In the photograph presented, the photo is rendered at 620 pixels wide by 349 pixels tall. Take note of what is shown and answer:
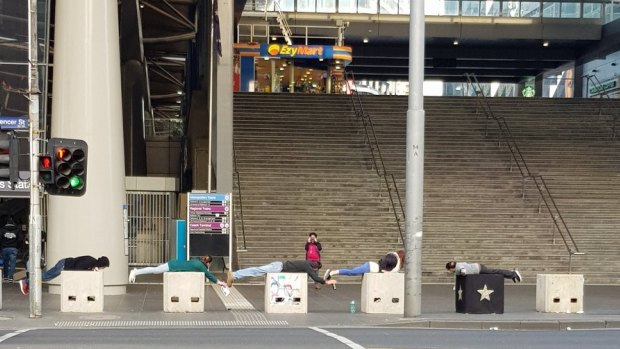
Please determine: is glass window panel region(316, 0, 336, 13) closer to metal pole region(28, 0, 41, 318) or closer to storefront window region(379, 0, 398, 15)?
storefront window region(379, 0, 398, 15)

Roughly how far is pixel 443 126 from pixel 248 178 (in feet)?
29.7

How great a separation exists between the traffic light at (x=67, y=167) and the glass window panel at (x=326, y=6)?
36.2 meters

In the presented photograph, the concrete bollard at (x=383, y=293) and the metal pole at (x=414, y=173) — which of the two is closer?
the metal pole at (x=414, y=173)

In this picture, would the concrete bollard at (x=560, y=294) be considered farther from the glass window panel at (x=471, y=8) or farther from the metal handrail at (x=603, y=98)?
the glass window panel at (x=471, y=8)

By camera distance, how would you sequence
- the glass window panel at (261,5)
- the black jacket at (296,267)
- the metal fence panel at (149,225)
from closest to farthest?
the black jacket at (296,267) < the metal fence panel at (149,225) < the glass window panel at (261,5)

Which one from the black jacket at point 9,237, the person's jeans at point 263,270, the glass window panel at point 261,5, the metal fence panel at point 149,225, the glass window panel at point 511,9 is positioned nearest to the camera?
the person's jeans at point 263,270

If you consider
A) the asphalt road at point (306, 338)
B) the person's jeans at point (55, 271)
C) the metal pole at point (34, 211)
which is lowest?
the asphalt road at point (306, 338)

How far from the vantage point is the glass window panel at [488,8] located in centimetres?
5506

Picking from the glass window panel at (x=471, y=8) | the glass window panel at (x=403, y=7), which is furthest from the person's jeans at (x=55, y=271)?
the glass window panel at (x=471, y=8)

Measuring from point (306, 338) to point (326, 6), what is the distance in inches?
1571

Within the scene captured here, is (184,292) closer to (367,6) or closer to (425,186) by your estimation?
(425,186)

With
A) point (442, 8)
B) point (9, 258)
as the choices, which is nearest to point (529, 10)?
point (442, 8)

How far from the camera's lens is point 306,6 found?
53.7 m

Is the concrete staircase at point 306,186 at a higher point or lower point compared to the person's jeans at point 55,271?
higher
